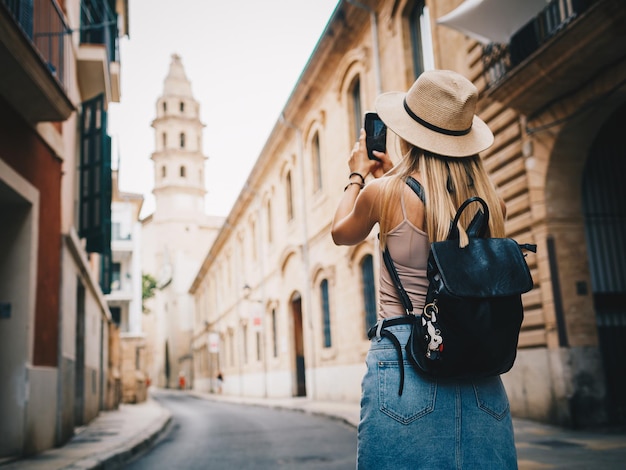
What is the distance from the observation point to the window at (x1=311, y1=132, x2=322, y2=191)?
20.7m

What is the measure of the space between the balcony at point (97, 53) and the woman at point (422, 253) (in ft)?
31.4

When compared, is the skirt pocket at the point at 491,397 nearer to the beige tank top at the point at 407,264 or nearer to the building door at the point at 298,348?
the beige tank top at the point at 407,264

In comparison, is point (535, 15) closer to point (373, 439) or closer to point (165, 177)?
point (373, 439)

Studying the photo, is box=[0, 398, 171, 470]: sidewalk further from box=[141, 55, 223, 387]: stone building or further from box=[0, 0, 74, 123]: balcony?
box=[141, 55, 223, 387]: stone building

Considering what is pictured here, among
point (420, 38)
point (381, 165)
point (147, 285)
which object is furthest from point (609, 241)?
point (147, 285)

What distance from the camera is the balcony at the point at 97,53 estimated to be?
11.9 meters

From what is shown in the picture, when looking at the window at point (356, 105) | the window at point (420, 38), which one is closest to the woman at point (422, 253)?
the window at point (420, 38)

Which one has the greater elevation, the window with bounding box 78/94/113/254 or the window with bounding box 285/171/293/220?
the window with bounding box 285/171/293/220

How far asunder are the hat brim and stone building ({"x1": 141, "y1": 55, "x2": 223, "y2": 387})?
5607cm

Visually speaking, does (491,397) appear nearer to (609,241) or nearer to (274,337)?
(609,241)

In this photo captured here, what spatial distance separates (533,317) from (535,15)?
433 cm

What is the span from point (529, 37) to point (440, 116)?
8.22 m

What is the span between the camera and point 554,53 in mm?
8312

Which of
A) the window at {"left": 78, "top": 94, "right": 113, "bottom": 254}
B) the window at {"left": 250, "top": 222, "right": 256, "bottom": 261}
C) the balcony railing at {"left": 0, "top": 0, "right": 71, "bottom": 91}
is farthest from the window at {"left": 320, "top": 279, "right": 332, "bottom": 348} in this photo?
the balcony railing at {"left": 0, "top": 0, "right": 71, "bottom": 91}
